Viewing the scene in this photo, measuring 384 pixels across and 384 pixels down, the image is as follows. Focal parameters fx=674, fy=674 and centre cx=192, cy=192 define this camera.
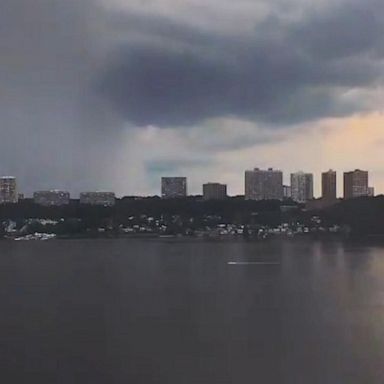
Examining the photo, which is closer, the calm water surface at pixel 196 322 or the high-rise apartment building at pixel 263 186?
the calm water surface at pixel 196 322

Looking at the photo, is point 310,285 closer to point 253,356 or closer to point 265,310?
point 265,310

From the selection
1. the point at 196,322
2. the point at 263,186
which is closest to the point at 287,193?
the point at 263,186

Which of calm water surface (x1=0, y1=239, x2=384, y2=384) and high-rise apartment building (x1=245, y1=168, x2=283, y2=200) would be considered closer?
calm water surface (x1=0, y1=239, x2=384, y2=384)

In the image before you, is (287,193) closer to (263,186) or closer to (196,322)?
(263,186)

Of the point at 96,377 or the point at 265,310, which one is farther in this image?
the point at 265,310

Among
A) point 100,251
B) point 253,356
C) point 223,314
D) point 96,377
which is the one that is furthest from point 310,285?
point 100,251

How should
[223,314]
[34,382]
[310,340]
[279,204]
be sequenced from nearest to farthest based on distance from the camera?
1. [34,382]
2. [310,340]
3. [223,314]
4. [279,204]

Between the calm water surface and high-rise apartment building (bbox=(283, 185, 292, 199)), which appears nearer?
the calm water surface

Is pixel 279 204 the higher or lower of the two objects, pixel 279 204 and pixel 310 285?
the higher
